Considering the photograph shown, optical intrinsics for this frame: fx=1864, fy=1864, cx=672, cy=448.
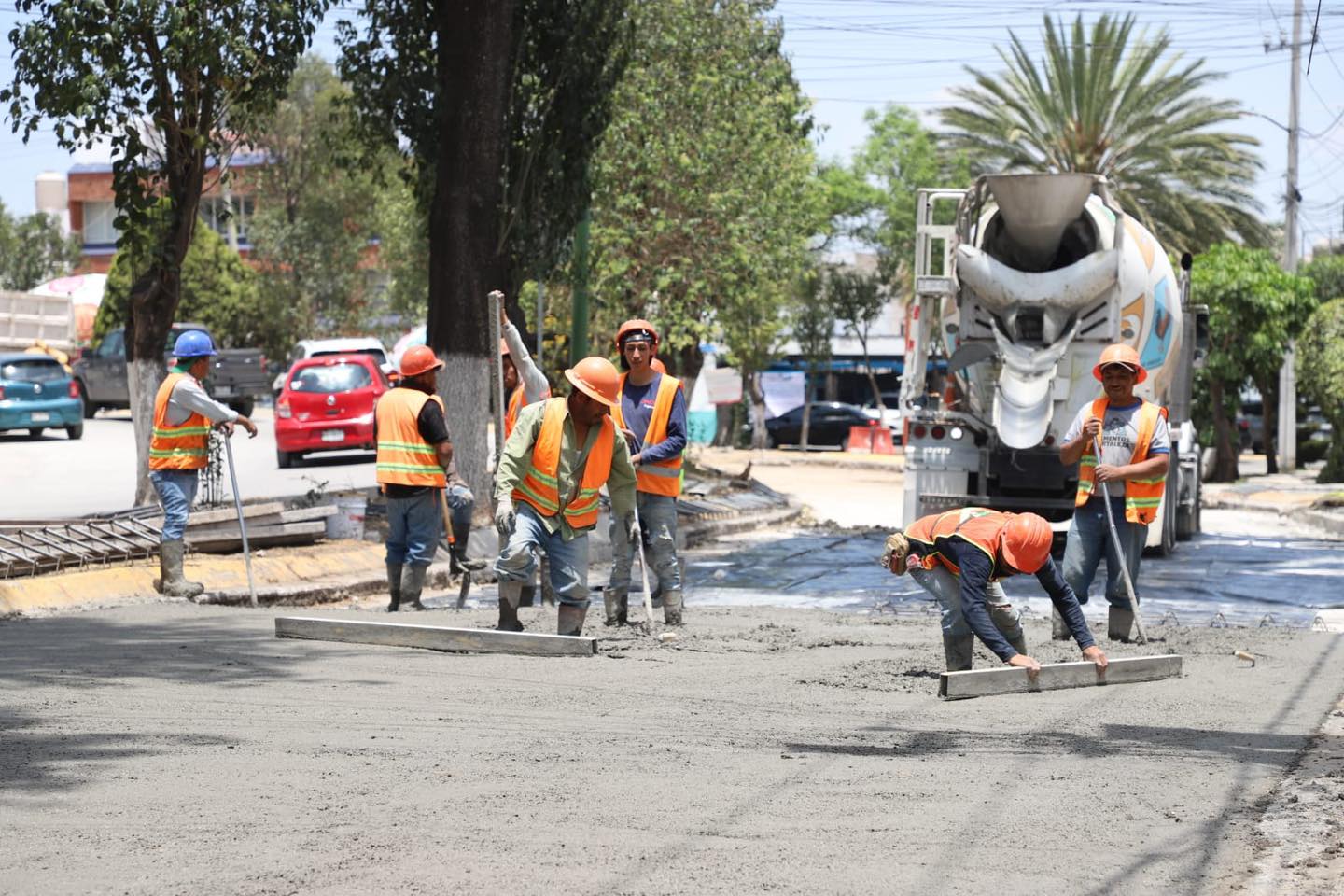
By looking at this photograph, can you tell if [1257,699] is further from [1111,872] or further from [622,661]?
[1111,872]

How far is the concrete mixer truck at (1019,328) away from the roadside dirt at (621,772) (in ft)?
19.6

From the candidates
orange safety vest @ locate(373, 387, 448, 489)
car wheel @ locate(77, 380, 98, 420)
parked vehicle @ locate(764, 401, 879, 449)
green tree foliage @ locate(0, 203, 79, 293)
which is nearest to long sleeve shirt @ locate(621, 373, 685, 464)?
orange safety vest @ locate(373, 387, 448, 489)

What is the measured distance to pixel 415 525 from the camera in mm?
12125

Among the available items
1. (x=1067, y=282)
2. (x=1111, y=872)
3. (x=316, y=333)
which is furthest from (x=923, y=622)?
(x=316, y=333)

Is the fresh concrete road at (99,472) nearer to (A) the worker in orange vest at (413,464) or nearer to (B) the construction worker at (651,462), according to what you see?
(A) the worker in orange vest at (413,464)

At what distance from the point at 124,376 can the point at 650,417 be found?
28956 mm

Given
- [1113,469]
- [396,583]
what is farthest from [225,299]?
[1113,469]

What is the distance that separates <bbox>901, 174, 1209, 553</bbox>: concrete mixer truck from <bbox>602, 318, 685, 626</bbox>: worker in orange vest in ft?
17.3

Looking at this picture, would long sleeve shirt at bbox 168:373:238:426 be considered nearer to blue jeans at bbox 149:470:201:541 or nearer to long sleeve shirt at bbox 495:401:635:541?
blue jeans at bbox 149:470:201:541

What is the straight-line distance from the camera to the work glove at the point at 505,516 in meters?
9.55

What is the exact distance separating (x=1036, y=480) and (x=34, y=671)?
10.5 meters

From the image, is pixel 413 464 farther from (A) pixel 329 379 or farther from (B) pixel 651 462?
(A) pixel 329 379

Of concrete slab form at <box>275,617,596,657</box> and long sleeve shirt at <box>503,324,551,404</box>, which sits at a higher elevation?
long sleeve shirt at <box>503,324,551,404</box>

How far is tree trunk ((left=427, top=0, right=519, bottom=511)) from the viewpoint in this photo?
17.0 meters
